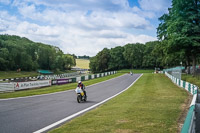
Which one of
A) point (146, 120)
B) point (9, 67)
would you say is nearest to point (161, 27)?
point (146, 120)

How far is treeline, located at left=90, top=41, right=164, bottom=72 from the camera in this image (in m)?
116

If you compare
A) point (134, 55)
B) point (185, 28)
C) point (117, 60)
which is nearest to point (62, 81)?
point (185, 28)

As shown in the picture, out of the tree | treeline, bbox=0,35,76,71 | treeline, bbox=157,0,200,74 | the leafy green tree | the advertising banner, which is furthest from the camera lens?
the leafy green tree

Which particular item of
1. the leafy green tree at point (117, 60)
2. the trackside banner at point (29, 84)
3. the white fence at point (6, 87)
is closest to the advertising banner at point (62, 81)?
the trackside banner at point (29, 84)

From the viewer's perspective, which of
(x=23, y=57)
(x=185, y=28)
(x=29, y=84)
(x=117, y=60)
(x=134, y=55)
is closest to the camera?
(x=29, y=84)

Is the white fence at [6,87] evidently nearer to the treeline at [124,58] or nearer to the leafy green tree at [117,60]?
the treeline at [124,58]

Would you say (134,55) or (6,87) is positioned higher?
(134,55)

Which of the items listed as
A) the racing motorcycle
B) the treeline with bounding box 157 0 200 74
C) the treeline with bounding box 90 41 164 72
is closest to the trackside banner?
the racing motorcycle

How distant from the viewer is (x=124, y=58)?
123 m

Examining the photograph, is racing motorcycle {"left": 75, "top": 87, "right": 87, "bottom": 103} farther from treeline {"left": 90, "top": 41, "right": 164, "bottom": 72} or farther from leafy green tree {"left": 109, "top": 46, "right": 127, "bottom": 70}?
leafy green tree {"left": 109, "top": 46, "right": 127, "bottom": 70}

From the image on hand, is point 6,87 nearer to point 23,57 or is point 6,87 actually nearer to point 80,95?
point 80,95

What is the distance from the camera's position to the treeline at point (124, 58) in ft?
381

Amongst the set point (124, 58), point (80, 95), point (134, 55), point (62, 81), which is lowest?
point (62, 81)

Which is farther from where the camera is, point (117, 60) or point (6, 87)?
point (117, 60)
